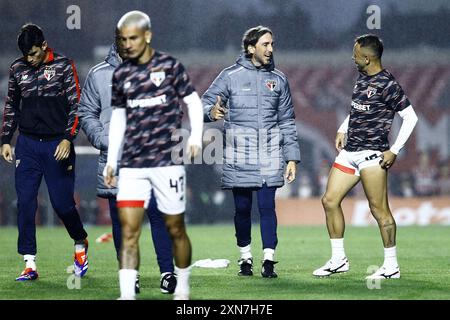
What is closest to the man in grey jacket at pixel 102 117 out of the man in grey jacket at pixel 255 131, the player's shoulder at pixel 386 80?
the man in grey jacket at pixel 255 131

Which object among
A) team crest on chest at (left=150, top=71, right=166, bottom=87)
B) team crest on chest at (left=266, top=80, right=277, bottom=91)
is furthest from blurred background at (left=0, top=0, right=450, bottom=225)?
team crest on chest at (left=150, top=71, right=166, bottom=87)

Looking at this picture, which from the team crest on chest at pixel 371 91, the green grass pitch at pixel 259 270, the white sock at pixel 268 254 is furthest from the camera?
the white sock at pixel 268 254

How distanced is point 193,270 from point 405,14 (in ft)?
71.0

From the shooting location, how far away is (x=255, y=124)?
11062mm

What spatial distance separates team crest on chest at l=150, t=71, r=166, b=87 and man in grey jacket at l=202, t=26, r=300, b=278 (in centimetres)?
269

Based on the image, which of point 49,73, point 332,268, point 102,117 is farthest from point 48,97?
point 332,268

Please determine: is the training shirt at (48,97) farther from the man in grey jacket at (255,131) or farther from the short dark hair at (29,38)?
the man in grey jacket at (255,131)

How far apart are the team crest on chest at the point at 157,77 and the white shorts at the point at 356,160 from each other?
314 cm

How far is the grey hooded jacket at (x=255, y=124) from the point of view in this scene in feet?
36.3

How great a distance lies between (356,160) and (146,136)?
3.16m

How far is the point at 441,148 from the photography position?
3006cm

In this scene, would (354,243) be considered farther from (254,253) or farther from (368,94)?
(368,94)

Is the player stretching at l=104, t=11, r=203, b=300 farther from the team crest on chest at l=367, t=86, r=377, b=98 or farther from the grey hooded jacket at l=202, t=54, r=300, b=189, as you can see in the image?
the team crest on chest at l=367, t=86, r=377, b=98

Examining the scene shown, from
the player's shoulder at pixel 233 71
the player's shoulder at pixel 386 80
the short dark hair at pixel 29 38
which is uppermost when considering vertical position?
the short dark hair at pixel 29 38
